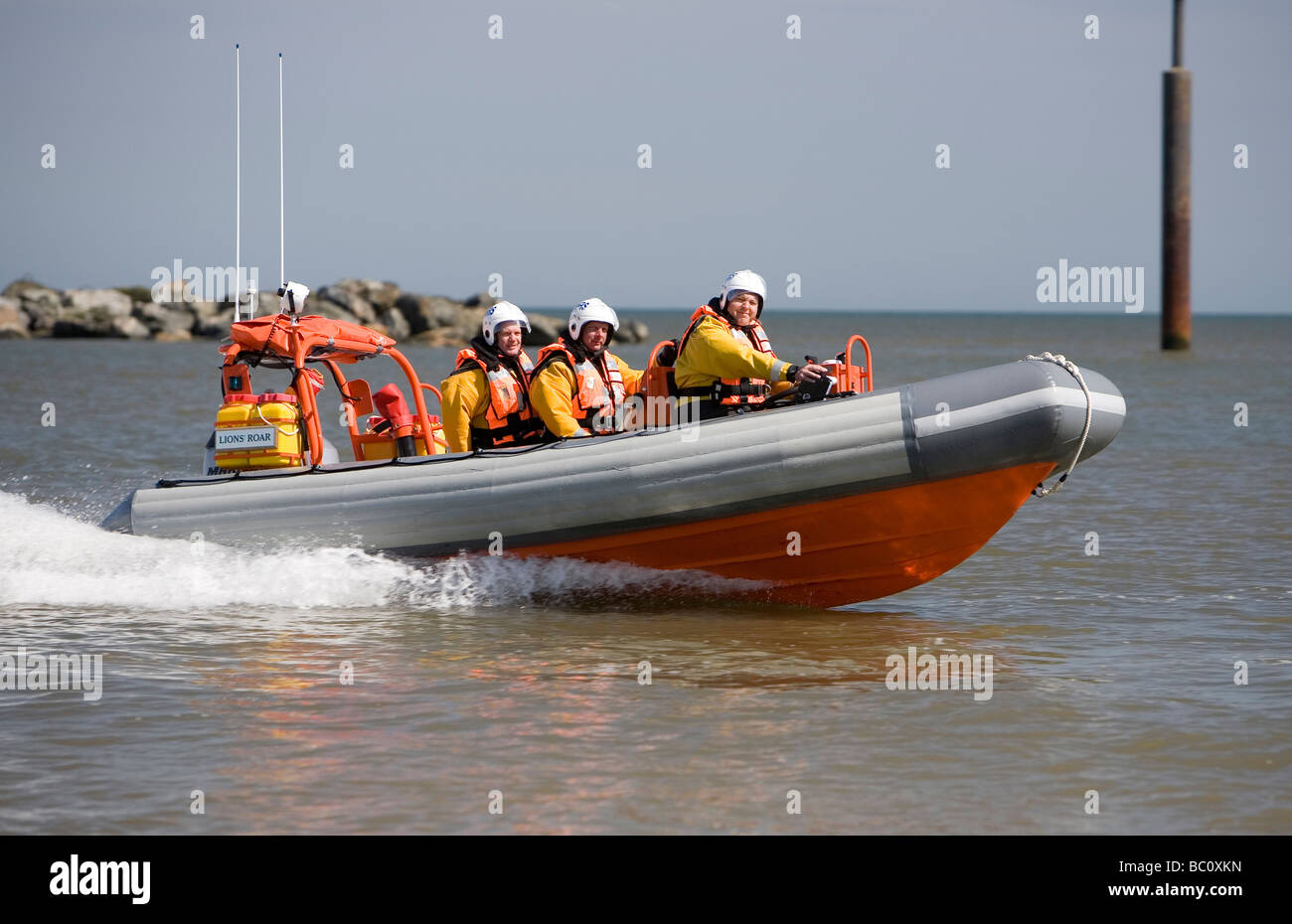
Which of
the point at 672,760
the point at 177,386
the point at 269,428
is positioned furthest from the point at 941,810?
the point at 177,386

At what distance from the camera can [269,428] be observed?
7223 mm

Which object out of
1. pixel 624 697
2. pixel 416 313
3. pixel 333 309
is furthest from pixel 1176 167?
pixel 333 309

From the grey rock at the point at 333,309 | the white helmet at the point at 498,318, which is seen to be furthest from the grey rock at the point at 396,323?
the white helmet at the point at 498,318

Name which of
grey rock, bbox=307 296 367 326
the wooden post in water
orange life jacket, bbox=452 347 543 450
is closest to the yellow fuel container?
orange life jacket, bbox=452 347 543 450

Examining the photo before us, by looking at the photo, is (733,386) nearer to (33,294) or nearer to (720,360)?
(720,360)

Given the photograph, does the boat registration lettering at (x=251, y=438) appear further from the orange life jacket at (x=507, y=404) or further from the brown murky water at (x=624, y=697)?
the orange life jacket at (x=507, y=404)

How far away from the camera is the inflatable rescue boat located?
631 centimetres

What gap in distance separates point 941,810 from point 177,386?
884 inches

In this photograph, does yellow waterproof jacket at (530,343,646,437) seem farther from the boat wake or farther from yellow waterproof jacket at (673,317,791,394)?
the boat wake

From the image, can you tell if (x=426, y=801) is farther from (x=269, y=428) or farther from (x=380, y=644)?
(x=269, y=428)

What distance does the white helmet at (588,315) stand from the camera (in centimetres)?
690

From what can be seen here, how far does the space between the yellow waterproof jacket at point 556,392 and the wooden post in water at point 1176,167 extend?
24.7 m

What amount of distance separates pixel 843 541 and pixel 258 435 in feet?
9.33

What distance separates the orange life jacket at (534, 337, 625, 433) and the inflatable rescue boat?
0.59 ft
